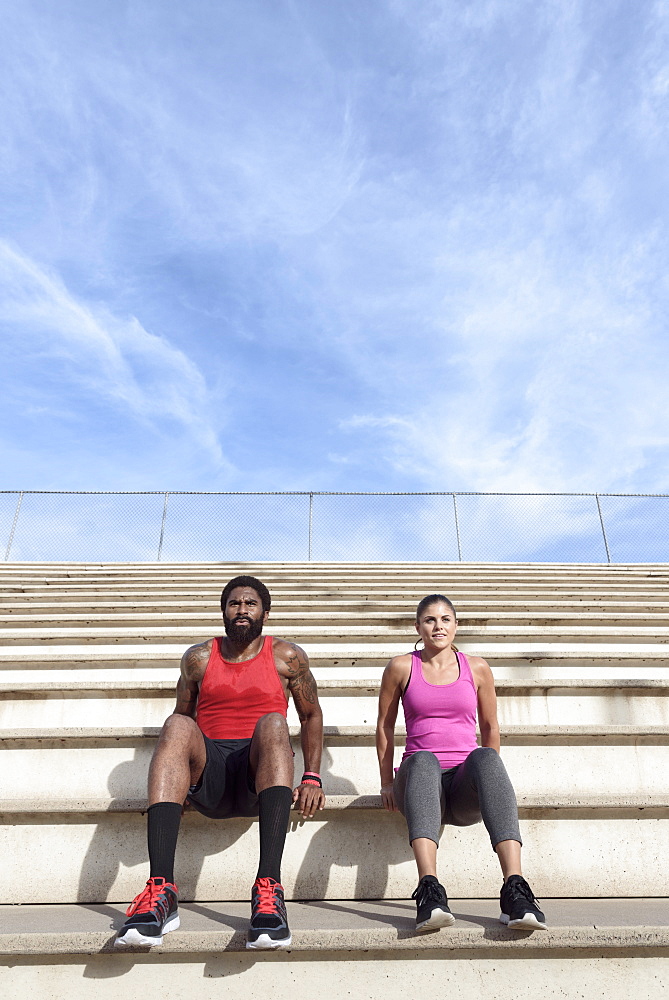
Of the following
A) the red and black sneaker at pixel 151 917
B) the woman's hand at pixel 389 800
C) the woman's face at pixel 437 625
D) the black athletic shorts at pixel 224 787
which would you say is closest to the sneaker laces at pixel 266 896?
the red and black sneaker at pixel 151 917

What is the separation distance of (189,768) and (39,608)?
294cm

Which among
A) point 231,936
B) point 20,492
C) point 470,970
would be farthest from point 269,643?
point 20,492

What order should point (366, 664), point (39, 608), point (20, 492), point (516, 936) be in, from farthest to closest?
point (20, 492) < point (39, 608) < point (366, 664) < point (516, 936)

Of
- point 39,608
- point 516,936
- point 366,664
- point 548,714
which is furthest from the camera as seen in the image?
point 39,608

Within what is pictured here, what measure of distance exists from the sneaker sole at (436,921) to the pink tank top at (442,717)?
22.0 inches

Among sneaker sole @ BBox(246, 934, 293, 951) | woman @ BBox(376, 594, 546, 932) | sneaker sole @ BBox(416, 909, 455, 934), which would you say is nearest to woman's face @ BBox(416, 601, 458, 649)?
woman @ BBox(376, 594, 546, 932)

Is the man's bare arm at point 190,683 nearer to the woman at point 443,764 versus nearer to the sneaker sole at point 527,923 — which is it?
the woman at point 443,764

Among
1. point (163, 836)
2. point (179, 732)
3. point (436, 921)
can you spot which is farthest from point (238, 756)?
point (436, 921)

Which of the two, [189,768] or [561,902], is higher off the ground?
[189,768]

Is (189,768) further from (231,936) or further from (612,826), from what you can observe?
(612,826)

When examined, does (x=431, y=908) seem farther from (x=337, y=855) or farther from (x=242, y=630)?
(x=242, y=630)

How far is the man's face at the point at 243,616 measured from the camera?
7.91 feet

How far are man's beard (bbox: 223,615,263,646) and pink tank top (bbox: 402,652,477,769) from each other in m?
0.60

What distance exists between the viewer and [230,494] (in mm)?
9289
